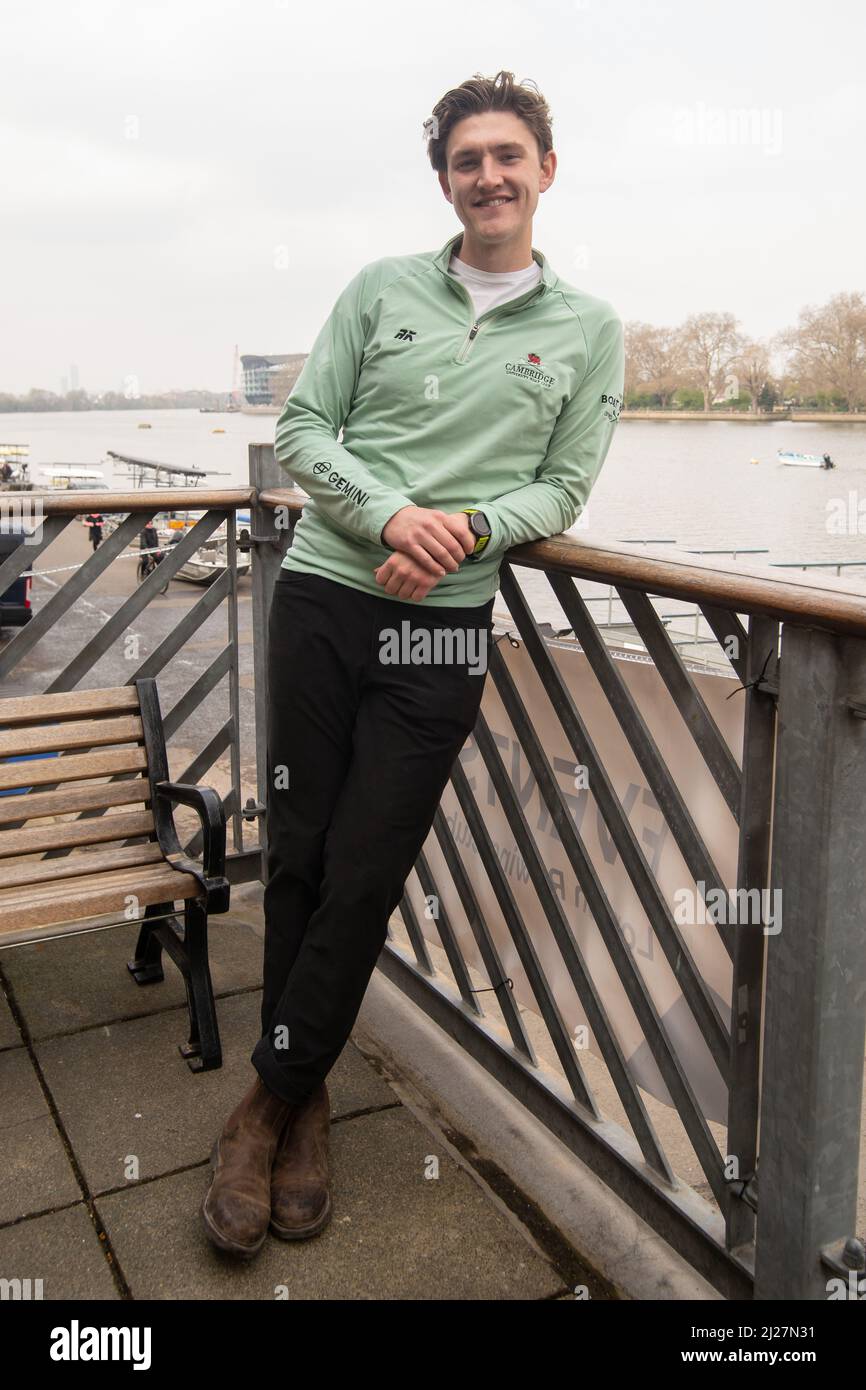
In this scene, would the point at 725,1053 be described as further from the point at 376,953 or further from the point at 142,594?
the point at 142,594

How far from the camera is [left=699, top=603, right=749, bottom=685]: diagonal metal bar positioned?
163cm

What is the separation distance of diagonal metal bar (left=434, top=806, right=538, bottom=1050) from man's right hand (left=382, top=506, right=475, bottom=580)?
764mm

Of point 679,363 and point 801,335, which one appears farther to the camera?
point 801,335

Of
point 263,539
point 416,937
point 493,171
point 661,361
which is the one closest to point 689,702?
point 493,171

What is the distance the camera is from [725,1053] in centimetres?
179

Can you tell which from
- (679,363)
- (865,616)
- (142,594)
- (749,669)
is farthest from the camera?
(679,363)

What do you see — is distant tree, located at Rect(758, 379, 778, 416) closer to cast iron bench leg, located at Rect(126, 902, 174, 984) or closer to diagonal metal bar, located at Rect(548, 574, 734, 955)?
cast iron bench leg, located at Rect(126, 902, 174, 984)

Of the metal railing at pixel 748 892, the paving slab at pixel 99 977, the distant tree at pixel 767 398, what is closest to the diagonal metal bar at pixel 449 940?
the metal railing at pixel 748 892

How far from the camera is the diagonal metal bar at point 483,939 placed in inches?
97.7

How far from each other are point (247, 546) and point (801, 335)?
66.2 metres

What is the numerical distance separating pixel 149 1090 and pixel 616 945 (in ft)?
3.87

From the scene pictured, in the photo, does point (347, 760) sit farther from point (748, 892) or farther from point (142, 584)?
point (142, 584)

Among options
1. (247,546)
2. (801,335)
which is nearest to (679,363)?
(801,335)

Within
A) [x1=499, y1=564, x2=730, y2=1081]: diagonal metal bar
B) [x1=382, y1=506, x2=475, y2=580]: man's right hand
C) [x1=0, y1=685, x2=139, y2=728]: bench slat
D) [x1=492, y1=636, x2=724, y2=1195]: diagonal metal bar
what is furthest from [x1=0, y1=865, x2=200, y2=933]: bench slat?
[x1=382, y1=506, x2=475, y2=580]: man's right hand
